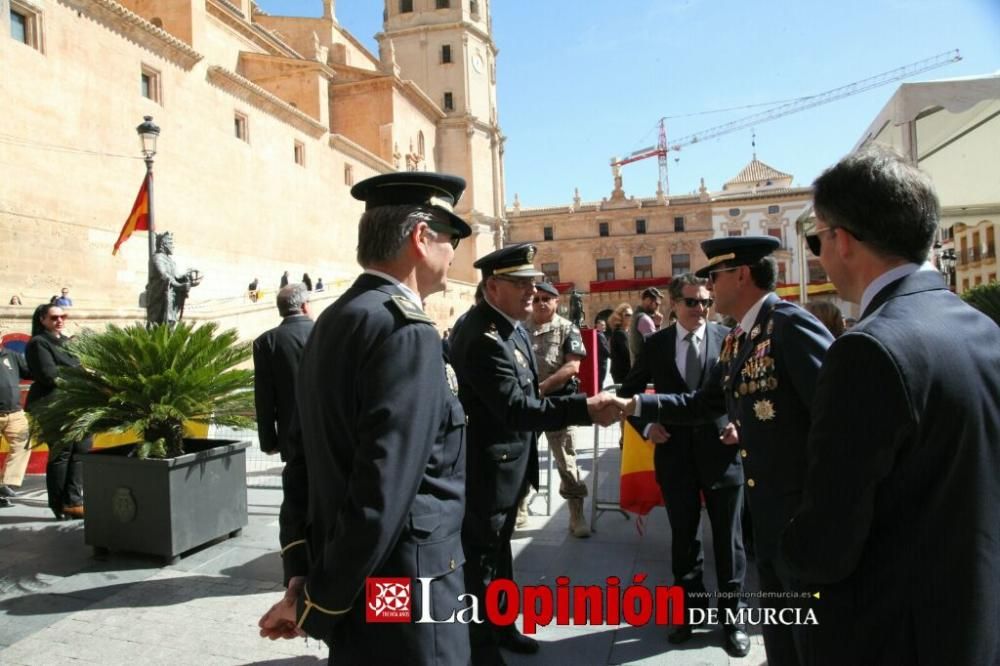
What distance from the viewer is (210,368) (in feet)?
15.5

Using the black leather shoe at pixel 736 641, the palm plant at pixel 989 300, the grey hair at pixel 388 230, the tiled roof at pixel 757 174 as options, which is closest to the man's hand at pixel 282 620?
the grey hair at pixel 388 230

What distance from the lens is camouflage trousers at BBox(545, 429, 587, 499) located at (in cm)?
535

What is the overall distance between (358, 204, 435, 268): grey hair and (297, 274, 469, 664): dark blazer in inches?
3.5

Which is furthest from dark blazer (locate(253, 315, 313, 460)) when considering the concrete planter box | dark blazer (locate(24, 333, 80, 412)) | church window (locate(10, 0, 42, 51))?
church window (locate(10, 0, 42, 51))

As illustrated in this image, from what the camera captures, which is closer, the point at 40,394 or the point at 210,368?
the point at 210,368

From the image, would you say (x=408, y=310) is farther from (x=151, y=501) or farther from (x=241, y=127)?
(x=241, y=127)

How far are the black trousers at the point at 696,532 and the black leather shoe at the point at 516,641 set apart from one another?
892 mm

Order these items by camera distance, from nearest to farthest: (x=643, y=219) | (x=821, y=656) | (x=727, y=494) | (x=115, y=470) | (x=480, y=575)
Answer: (x=821, y=656) → (x=480, y=575) → (x=727, y=494) → (x=115, y=470) → (x=643, y=219)

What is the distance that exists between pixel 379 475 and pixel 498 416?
1507 mm

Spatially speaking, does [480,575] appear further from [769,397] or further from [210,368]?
[210,368]

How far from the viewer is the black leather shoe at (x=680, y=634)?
135 inches

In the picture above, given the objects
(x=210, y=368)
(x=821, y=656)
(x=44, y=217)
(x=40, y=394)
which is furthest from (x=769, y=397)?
(x=44, y=217)

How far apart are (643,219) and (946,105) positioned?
59385mm

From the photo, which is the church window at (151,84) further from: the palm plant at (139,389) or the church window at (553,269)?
the church window at (553,269)
